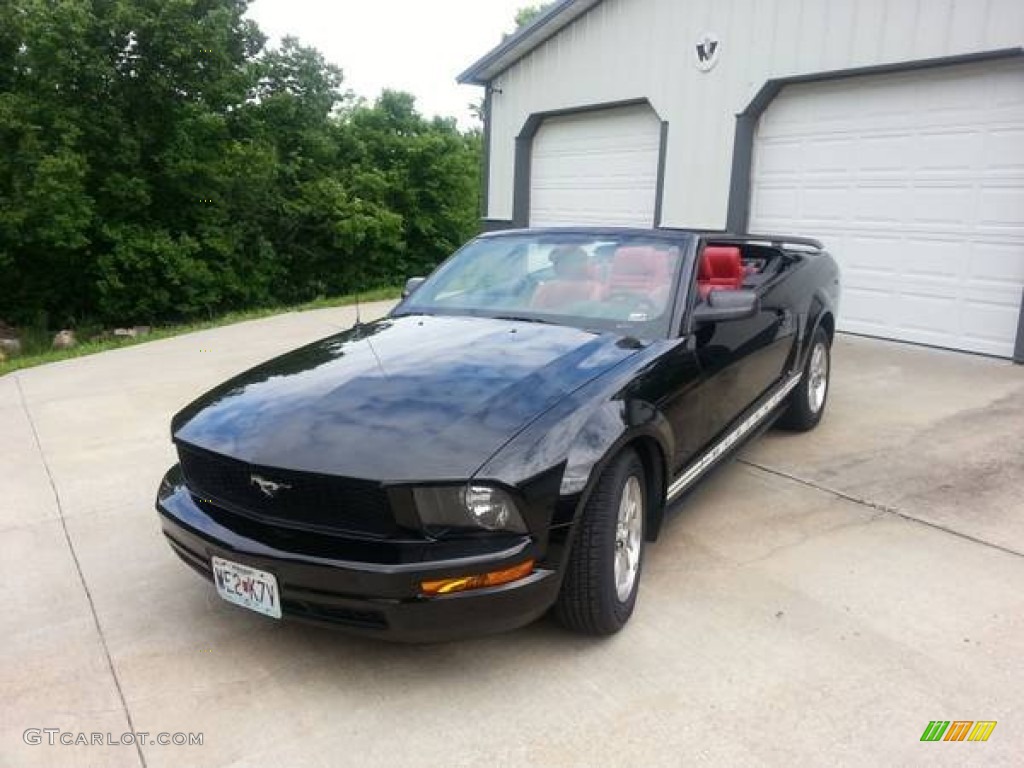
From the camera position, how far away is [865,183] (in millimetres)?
8828

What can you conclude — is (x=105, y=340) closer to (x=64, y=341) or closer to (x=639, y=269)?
(x=64, y=341)

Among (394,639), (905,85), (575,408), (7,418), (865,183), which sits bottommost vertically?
(7,418)

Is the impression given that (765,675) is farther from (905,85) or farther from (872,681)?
(905,85)

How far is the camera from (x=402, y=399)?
9.63 feet

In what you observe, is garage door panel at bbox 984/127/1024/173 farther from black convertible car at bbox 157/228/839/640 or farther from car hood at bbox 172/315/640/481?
car hood at bbox 172/315/640/481

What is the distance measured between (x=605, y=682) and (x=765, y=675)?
22.0 inches

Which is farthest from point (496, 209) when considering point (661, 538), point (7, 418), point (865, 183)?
point (661, 538)

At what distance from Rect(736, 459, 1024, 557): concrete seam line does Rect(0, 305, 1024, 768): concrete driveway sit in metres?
0.02

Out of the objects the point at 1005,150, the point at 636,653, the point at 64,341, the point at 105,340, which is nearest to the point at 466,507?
the point at 636,653

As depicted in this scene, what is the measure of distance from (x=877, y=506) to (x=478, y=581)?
2771 millimetres

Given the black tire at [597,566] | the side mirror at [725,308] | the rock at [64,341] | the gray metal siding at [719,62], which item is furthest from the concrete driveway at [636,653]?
the rock at [64,341]

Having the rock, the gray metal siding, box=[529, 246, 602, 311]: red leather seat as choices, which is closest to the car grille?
box=[529, 246, 602, 311]: red leather seat

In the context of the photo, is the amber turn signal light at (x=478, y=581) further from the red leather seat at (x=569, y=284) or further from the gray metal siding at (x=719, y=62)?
the gray metal siding at (x=719, y=62)

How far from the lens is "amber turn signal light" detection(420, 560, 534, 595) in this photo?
8.21 ft
